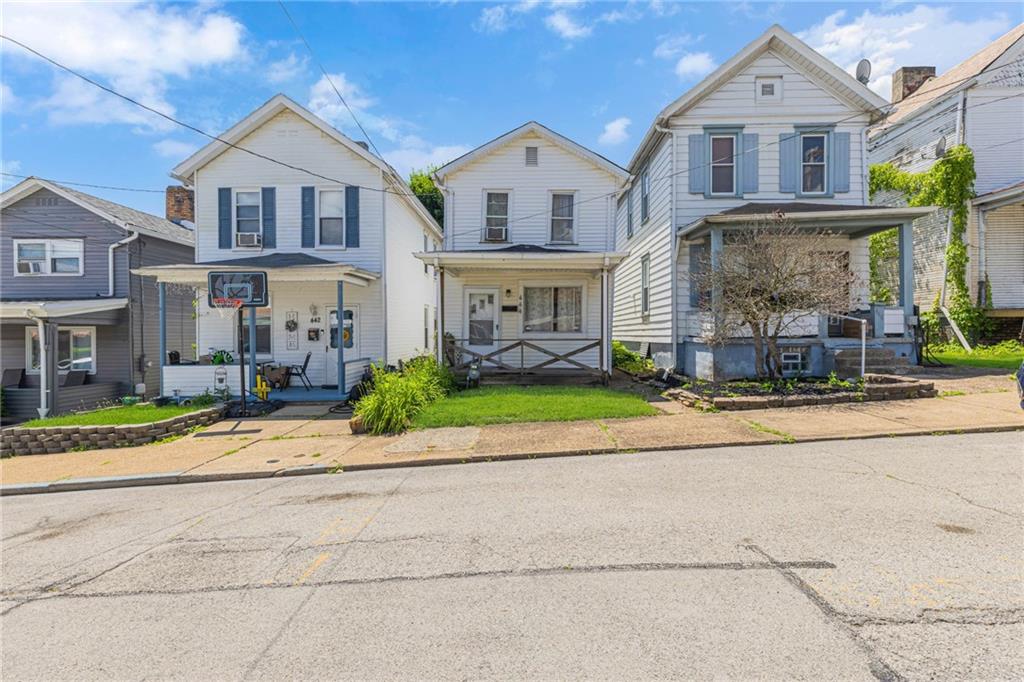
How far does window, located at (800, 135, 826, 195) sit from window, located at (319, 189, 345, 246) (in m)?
13.2

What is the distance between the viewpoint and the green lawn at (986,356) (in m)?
12.8

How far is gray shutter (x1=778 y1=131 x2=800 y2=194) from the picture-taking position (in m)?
13.4

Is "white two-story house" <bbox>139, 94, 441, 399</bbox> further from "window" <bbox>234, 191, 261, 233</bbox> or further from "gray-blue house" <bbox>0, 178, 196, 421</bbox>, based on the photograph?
"gray-blue house" <bbox>0, 178, 196, 421</bbox>

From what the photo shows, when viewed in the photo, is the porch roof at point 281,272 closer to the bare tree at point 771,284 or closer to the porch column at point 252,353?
the porch column at point 252,353

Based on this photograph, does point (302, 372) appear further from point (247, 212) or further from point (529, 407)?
point (529, 407)

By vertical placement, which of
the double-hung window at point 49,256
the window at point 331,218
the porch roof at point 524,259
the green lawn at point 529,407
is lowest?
the green lawn at point 529,407

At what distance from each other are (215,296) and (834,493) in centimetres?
1171

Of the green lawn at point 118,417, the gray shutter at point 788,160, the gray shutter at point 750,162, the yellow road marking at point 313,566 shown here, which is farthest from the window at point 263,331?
the gray shutter at point 788,160

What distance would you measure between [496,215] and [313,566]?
12268 millimetres

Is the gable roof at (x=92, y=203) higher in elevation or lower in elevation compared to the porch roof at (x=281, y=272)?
higher

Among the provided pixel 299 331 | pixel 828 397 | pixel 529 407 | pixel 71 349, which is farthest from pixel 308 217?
pixel 828 397

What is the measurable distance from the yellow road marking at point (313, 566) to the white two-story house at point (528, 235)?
406 inches

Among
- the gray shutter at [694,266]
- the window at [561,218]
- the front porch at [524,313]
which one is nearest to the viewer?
the gray shutter at [694,266]

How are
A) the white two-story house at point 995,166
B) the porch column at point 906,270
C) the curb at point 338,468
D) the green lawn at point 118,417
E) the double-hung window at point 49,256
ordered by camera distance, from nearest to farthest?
the curb at point 338,468 → the green lawn at point 118,417 → the porch column at point 906,270 → the double-hung window at point 49,256 → the white two-story house at point 995,166
